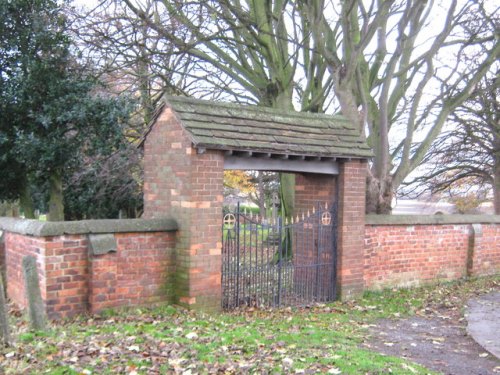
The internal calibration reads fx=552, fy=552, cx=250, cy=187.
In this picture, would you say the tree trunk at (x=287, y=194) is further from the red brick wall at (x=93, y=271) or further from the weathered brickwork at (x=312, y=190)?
the red brick wall at (x=93, y=271)

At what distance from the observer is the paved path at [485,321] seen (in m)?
7.44

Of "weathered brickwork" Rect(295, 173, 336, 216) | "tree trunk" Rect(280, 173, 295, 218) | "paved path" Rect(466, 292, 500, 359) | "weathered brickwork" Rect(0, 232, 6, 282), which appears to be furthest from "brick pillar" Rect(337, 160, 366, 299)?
"weathered brickwork" Rect(0, 232, 6, 282)

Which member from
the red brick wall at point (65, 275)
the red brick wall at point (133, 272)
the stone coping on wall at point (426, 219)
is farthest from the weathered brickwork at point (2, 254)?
the stone coping on wall at point (426, 219)

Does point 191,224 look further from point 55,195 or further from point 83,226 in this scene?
point 55,195

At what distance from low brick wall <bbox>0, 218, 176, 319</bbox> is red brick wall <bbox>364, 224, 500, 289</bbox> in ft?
14.8

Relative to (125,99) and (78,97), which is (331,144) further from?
(78,97)

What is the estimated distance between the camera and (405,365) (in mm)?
5969

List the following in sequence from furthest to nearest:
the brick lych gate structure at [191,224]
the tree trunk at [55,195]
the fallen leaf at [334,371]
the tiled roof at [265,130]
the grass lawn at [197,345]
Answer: the tree trunk at [55,195] < the tiled roof at [265,130] < the brick lych gate structure at [191,224] < the fallen leaf at [334,371] < the grass lawn at [197,345]

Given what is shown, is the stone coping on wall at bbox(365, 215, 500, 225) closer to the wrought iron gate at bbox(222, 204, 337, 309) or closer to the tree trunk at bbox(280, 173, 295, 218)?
the wrought iron gate at bbox(222, 204, 337, 309)

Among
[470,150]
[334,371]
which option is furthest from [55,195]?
[470,150]

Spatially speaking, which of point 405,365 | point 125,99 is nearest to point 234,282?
point 405,365

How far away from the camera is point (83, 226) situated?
734 cm

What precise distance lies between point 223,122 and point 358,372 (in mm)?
4555

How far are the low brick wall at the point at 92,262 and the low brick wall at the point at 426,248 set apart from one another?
4504 mm
